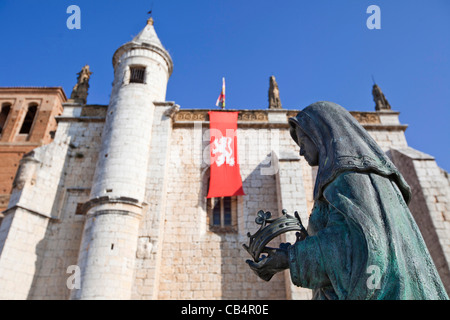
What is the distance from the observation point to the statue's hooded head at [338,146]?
1.90 metres

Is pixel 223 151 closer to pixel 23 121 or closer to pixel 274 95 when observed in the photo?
pixel 274 95

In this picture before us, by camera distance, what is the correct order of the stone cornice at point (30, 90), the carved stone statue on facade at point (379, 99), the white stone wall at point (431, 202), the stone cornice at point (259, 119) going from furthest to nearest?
the stone cornice at point (30, 90) < the carved stone statue on facade at point (379, 99) < the stone cornice at point (259, 119) < the white stone wall at point (431, 202)

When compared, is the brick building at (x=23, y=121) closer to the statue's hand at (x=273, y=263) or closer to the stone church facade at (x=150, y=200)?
the stone church facade at (x=150, y=200)

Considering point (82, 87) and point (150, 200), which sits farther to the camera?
point (82, 87)

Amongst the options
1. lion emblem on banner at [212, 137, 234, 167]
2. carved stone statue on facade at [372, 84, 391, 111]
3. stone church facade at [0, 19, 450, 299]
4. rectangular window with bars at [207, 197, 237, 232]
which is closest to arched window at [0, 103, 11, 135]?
stone church facade at [0, 19, 450, 299]

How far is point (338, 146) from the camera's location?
201 centimetres

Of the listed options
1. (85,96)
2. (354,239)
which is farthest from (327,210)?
(85,96)

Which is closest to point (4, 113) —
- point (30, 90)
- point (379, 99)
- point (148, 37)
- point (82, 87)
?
point (30, 90)

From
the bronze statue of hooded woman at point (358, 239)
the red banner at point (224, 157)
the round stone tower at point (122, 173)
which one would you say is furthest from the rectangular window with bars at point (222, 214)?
the bronze statue of hooded woman at point (358, 239)

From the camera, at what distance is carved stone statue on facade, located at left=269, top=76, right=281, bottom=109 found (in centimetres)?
1476

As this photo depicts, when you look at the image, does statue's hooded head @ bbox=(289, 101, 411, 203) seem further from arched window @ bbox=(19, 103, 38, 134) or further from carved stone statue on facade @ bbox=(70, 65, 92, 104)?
arched window @ bbox=(19, 103, 38, 134)

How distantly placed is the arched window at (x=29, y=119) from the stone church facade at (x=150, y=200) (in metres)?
14.3

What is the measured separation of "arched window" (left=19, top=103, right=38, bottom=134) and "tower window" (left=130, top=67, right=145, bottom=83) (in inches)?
613

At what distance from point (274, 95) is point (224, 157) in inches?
175
